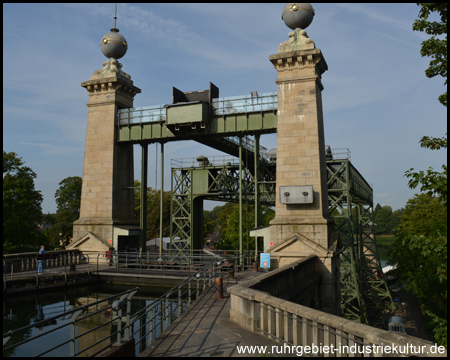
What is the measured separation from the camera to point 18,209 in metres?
36.3

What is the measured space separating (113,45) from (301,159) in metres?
15.8

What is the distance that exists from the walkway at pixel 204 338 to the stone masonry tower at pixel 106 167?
16.5 metres

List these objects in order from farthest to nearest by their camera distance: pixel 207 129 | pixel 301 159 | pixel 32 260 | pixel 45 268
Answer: pixel 207 129, pixel 45 268, pixel 32 260, pixel 301 159

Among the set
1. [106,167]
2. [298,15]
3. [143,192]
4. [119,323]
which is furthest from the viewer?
[143,192]

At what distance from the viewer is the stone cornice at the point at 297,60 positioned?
21.7 metres

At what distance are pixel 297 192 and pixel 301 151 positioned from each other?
232cm

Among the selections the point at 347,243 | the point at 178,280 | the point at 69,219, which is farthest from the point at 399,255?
the point at 69,219

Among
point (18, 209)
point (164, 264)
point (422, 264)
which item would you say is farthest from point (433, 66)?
point (18, 209)

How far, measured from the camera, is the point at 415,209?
43469mm

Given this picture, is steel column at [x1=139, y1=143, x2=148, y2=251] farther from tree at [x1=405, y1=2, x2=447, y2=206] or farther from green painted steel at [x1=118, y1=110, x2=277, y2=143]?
tree at [x1=405, y1=2, x2=447, y2=206]

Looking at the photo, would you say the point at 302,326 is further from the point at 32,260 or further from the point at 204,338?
the point at 32,260

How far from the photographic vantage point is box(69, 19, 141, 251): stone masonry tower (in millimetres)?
26453

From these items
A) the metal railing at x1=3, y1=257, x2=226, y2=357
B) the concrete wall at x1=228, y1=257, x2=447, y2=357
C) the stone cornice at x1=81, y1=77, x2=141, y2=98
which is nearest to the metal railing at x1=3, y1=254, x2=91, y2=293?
the metal railing at x1=3, y1=257, x2=226, y2=357

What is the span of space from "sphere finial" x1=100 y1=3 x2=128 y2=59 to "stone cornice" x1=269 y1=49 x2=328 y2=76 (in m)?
11.8
